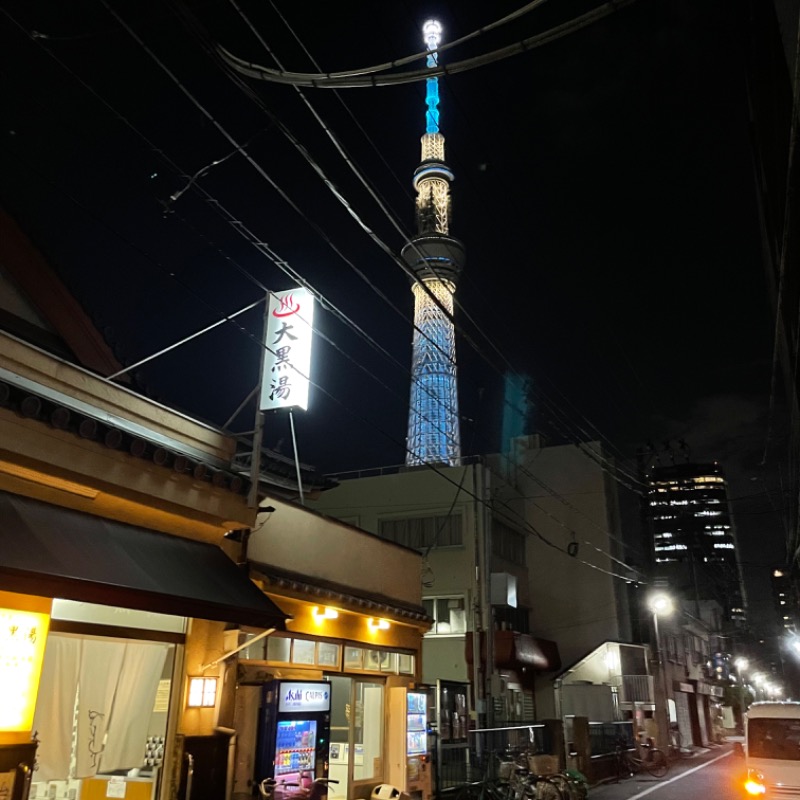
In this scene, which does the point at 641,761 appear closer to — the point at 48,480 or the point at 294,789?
the point at 294,789

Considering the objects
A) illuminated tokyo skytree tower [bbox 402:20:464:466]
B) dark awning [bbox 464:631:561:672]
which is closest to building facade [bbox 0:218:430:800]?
dark awning [bbox 464:631:561:672]

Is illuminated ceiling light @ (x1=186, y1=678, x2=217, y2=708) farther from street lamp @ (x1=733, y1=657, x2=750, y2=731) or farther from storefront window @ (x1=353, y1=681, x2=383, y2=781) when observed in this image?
street lamp @ (x1=733, y1=657, x2=750, y2=731)

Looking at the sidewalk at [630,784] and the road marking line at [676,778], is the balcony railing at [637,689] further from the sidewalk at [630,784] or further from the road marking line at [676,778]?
the road marking line at [676,778]

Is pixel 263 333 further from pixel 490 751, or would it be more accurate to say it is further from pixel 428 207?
pixel 428 207

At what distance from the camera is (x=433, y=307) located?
7769 centimetres

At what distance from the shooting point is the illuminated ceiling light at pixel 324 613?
13.3m

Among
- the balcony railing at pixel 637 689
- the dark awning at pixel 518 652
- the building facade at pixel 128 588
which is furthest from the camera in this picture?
the balcony railing at pixel 637 689

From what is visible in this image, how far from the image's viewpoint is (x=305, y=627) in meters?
12.9

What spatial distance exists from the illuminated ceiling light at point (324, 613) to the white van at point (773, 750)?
27.1 feet

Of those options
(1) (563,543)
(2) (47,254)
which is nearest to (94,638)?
(2) (47,254)

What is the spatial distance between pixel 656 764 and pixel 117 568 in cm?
2410

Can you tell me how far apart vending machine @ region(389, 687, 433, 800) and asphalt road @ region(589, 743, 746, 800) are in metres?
6.72

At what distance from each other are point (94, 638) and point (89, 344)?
22.6ft

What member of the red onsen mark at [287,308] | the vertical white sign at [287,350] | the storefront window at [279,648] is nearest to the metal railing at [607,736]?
the storefront window at [279,648]
